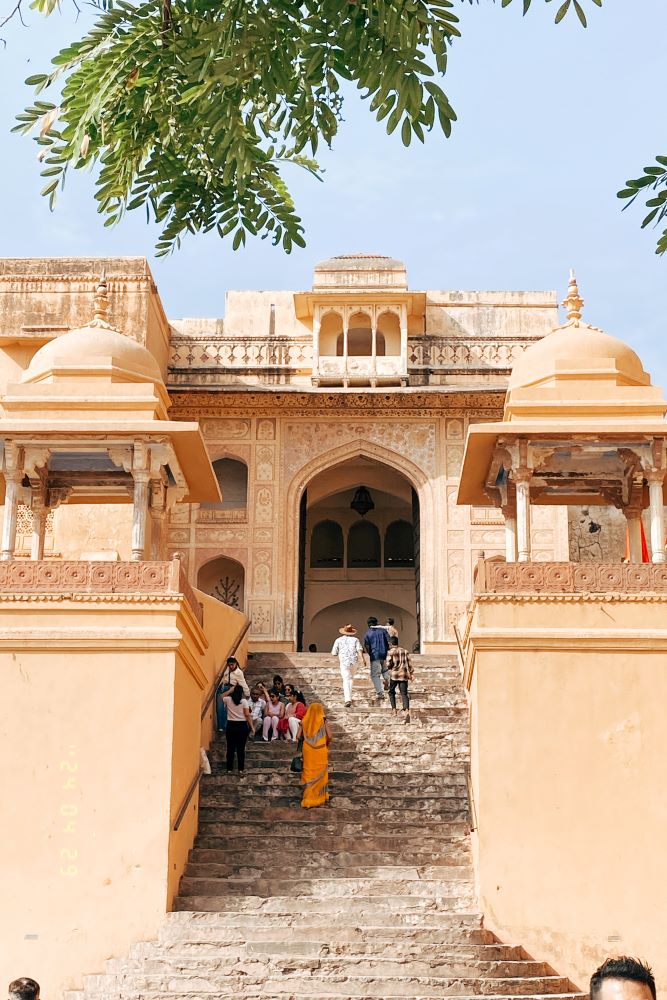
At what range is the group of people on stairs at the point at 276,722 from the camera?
14484 millimetres

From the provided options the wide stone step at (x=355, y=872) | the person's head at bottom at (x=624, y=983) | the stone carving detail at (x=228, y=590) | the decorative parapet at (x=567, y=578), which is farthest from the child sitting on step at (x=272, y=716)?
the person's head at bottom at (x=624, y=983)

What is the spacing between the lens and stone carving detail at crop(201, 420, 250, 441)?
22.8m

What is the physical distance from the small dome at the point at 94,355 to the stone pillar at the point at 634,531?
5.43 meters

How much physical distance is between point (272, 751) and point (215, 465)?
810 cm

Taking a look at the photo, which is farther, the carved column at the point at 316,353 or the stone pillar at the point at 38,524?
the carved column at the point at 316,353

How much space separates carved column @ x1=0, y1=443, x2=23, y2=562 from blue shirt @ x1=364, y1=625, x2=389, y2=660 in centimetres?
410

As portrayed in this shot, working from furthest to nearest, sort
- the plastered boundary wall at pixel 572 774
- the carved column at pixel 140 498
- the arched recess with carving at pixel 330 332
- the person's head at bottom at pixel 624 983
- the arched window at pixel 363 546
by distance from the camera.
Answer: the arched window at pixel 363 546 < the arched recess with carving at pixel 330 332 < the carved column at pixel 140 498 < the plastered boundary wall at pixel 572 774 < the person's head at bottom at pixel 624 983

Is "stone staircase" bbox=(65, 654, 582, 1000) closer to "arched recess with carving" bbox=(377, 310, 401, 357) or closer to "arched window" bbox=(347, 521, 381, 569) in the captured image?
"arched recess with carving" bbox=(377, 310, 401, 357)

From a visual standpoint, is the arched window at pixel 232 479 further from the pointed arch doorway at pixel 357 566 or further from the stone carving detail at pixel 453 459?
the pointed arch doorway at pixel 357 566

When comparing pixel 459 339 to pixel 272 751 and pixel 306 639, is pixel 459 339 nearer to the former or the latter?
pixel 306 639

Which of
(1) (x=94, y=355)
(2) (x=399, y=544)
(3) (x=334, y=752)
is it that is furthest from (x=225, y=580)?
(3) (x=334, y=752)

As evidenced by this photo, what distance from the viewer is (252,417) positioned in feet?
75.3

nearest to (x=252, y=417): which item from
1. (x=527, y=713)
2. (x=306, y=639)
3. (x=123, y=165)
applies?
(x=306, y=639)

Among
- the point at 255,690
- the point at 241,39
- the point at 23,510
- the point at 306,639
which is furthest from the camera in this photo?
the point at 306,639
